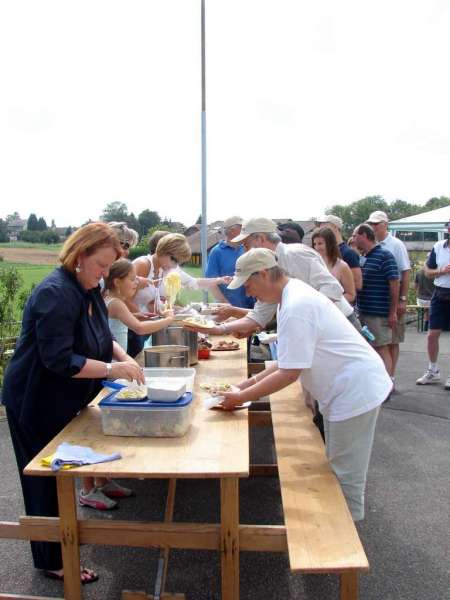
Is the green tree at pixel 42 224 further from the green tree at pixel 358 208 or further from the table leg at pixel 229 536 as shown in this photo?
the green tree at pixel 358 208

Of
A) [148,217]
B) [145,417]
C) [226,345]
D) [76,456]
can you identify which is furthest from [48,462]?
[148,217]

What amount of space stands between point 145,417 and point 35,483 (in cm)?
74

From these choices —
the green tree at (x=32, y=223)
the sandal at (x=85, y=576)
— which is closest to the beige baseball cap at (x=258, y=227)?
the sandal at (x=85, y=576)

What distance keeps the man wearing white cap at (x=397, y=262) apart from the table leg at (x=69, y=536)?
4.29 m

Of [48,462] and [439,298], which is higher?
[48,462]

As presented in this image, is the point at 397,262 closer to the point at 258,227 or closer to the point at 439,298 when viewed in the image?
the point at 439,298

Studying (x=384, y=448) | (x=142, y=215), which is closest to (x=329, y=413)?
(x=384, y=448)

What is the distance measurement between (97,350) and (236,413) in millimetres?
712

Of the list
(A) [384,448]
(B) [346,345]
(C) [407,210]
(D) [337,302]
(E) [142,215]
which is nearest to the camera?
(B) [346,345]

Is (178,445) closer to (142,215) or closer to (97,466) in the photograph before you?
(97,466)

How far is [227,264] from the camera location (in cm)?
536

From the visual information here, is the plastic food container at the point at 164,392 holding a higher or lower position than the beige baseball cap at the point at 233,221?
lower

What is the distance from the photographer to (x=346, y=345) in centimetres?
226

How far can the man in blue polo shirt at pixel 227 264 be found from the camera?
5.14 metres
